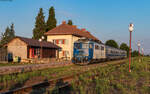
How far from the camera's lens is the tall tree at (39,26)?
2043 inches

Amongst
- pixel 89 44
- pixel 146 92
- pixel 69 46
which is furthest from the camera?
pixel 69 46

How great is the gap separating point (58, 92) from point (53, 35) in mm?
31709

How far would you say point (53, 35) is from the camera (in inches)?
1473

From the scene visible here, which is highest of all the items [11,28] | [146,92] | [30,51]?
[11,28]

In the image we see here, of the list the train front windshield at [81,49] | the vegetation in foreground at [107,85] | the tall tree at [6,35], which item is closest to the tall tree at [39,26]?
the tall tree at [6,35]

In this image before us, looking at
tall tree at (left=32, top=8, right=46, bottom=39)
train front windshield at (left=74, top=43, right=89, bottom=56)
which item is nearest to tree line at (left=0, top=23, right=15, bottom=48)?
tall tree at (left=32, top=8, right=46, bottom=39)

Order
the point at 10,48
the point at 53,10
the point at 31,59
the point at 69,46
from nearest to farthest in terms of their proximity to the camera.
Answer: the point at 31,59
the point at 10,48
the point at 69,46
the point at 53,10

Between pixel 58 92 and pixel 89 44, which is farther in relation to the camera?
pixel 89 44

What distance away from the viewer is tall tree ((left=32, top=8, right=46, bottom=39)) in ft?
170

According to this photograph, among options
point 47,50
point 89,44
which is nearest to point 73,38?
point 47,50

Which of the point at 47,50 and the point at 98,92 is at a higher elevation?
the point at 47,50

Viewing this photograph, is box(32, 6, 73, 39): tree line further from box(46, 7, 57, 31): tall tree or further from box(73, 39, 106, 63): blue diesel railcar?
box(73, 39, 106, 63): blue diesel railcar

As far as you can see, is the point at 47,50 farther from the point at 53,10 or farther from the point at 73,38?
the point at 53,10

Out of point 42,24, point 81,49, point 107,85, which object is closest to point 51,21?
point 42,24
